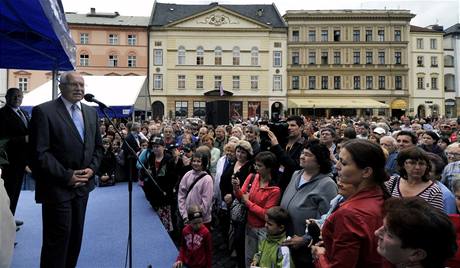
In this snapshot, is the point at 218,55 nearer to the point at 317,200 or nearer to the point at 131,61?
the point at 131,61

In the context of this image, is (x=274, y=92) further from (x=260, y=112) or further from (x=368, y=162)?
(x=368, y=162)

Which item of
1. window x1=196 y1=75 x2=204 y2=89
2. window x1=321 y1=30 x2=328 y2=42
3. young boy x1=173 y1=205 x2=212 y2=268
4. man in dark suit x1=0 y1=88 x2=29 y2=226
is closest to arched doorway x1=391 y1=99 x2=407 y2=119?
window x1=321 y1=30 x2=328 y2=42

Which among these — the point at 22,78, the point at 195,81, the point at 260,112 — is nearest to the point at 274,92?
the point at 260,112

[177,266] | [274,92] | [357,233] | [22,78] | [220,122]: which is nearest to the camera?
[357,233]

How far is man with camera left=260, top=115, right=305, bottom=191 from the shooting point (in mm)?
4496

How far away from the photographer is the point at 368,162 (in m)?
2.30

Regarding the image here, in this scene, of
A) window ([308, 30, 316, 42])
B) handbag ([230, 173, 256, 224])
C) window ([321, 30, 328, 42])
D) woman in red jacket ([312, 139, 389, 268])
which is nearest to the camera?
woman in red jacket ([312, 139, 389, 268])

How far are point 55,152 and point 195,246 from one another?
190 centimetres

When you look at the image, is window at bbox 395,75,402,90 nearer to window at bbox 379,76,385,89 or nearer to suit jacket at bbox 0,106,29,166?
window at bbox 379,76,385,89

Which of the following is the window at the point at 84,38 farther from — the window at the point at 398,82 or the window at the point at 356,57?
the window at the point at 398,82

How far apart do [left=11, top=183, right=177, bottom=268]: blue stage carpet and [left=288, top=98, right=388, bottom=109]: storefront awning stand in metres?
37.8

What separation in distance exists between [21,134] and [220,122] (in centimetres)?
484

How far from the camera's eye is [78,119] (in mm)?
3633

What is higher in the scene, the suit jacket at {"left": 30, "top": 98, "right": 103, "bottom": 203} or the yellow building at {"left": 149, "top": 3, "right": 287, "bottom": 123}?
the yellow building at {"left": 149, "top": 3, "right": 287, "bottom": 123}
